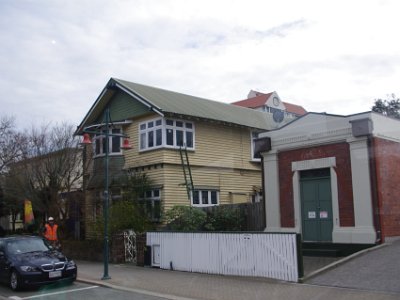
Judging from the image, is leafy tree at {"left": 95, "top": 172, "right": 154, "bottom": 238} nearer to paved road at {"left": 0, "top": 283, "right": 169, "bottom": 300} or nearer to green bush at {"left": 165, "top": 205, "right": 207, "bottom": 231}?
green bush at {"left": 165, "top": 205, "right": 207, "bottom": 231}

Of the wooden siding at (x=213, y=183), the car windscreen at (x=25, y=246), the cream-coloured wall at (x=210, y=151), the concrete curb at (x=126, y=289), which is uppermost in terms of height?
the cream-coloured wall at (x=210, y=151)

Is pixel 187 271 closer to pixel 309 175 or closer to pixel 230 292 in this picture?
pixel 230 292

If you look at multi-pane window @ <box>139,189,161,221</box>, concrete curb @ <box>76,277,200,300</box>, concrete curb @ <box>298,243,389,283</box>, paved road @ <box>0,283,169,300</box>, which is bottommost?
paved road @ <box>0,283,169,300</box>

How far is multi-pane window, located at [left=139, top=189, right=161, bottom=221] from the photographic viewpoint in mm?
22062

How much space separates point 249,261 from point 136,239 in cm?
539

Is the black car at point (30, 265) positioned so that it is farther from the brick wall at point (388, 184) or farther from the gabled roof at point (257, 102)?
the gabled roof at point (257, 102)

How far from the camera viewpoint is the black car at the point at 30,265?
476 inches

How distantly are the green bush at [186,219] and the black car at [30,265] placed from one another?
17.8 ft

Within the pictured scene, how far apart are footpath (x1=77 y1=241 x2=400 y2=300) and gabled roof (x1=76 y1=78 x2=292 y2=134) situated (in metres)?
9.90

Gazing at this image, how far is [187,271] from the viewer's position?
14.1 m

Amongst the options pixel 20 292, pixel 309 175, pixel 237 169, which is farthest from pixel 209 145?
pixel 20 292

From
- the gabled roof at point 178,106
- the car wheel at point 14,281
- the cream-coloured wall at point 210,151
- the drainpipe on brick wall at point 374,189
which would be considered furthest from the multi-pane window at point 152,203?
the drainpipe on brick wall at point 374,189

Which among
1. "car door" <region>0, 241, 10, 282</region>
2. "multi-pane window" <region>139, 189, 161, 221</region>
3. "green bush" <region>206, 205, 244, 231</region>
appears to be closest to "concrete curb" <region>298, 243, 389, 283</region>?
"green bush" <region>206, 205, 244, 231</region>

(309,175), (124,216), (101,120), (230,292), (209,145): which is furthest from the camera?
(101,120)
